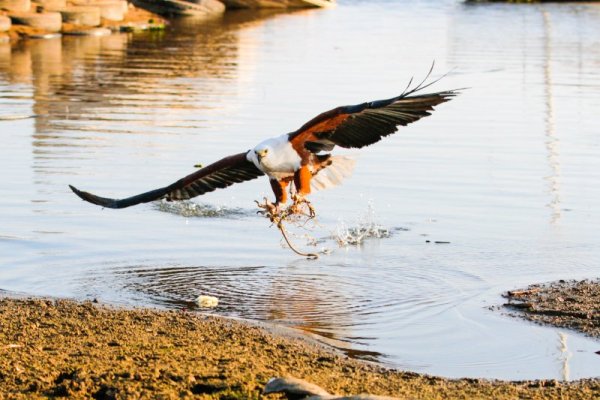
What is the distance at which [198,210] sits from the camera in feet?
39.6

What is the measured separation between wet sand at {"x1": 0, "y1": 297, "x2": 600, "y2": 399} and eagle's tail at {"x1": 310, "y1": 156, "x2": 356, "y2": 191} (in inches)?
70.8

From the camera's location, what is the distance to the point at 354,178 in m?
13.8

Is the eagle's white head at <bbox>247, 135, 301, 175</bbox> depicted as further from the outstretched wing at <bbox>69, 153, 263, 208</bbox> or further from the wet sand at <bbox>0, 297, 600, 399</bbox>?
the wet sand at <bbox>0, 297, 600, 399</bbox>

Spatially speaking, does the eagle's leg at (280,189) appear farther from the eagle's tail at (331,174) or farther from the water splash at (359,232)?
the water splash at (359,232)

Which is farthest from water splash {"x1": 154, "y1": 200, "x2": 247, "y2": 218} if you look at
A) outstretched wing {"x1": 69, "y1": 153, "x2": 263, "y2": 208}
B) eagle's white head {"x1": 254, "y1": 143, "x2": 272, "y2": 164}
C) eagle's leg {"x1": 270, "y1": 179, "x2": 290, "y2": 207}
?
eagle's white head {"x1": 254, "y1": 143, "x2": 272, "y2": 164}

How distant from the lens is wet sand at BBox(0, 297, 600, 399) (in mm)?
6129

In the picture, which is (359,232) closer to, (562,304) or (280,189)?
(280,189)

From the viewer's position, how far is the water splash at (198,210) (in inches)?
470

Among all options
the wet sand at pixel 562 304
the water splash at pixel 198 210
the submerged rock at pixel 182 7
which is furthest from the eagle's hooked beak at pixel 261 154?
the submerged rock at pixel 182 7

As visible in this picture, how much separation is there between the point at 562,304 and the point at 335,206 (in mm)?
4168

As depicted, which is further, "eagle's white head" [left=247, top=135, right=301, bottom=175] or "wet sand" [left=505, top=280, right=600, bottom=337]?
"eagle's white head" [left=247, top=135, right=301, bottom=175]

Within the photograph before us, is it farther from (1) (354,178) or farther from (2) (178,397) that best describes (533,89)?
(2) (178,397)

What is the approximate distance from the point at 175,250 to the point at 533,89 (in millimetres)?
13105

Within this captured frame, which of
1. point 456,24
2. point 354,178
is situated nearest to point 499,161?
point 354,178
